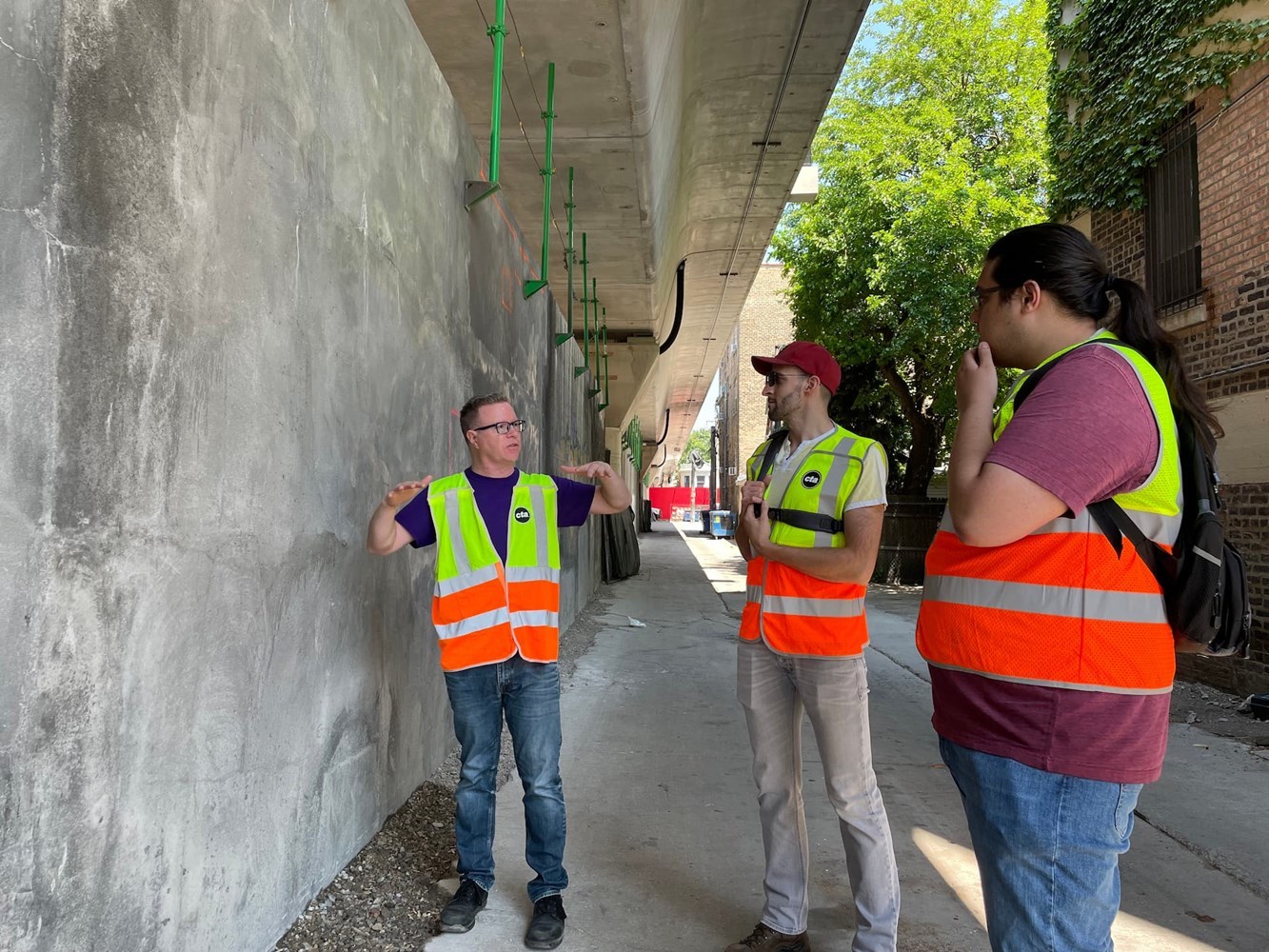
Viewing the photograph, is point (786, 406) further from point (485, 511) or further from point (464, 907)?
point (464, 907)

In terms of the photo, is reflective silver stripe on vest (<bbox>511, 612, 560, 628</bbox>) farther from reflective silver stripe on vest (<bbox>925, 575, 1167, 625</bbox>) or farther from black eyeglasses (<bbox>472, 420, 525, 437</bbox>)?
reflective silver stripe on vest (<bbox>925, 575, 1167, 625</bbox>)

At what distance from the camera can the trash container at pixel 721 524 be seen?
137ft

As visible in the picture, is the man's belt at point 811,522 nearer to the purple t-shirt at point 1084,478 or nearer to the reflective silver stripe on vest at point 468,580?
Result: the reflective silver stripe on vest at point 468,580

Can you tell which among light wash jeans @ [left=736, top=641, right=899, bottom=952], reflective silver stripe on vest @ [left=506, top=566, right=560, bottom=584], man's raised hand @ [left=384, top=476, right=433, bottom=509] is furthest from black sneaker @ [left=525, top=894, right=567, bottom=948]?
man's raised hand @ [left=384, top=476, right=433, bottom=509]

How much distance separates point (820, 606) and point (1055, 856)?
131 centimetres

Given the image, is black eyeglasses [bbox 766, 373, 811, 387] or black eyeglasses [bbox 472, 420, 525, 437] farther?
black eyeglasses [bbox 472, 420, 525, 437]

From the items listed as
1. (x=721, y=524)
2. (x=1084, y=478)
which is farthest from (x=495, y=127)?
(x=721, y=524)

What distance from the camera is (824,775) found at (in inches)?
120

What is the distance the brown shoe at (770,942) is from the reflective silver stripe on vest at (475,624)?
53.7 inches

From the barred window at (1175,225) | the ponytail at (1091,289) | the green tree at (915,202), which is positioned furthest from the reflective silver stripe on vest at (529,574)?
the green tree at (915,202)

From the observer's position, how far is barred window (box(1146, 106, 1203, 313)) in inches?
344

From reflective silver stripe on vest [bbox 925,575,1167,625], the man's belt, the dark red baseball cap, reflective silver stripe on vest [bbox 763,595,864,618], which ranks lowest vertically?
reflective silver stripe on vest [bbox 763,595,864,618]

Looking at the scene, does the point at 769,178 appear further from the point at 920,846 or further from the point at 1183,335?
the point at 920,846

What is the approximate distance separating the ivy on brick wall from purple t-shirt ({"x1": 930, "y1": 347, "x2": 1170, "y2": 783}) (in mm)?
8157
